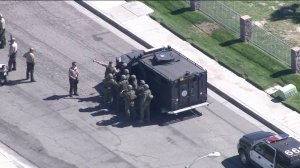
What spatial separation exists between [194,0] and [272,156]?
14.4 metres

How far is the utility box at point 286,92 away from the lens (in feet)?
148

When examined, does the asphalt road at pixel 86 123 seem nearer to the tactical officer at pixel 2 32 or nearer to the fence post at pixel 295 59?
the tactical officer at pixel 2 32

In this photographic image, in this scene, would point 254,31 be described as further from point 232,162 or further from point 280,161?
point 280,161

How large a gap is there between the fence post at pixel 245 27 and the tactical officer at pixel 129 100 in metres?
8.92

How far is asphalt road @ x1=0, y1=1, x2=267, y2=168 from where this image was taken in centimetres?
4078

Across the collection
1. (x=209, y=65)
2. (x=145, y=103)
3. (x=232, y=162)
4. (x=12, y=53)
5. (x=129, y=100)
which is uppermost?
(x=12, y=53)

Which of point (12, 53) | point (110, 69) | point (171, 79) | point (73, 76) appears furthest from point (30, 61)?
point (171, 79)

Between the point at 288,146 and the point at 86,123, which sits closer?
the point at 288,146

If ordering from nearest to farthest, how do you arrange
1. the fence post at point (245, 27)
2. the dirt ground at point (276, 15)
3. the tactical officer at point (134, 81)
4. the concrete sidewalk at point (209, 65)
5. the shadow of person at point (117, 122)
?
the tactical officer at point (134, 81), the shadow of person at point (117, 122), the concrete sidewalk at point (209, 65), the fence post at point (245, 27), the dirt ground at point (276, 15)

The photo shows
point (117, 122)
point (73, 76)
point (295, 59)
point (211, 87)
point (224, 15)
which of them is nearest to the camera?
point (117, 122)

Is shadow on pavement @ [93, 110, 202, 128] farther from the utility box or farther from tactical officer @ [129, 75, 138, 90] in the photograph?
the utility box

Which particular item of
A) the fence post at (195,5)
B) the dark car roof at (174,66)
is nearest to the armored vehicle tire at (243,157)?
the dark car roof at (174,66)

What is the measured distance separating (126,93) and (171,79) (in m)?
1.96

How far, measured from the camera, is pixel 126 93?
139 feet
